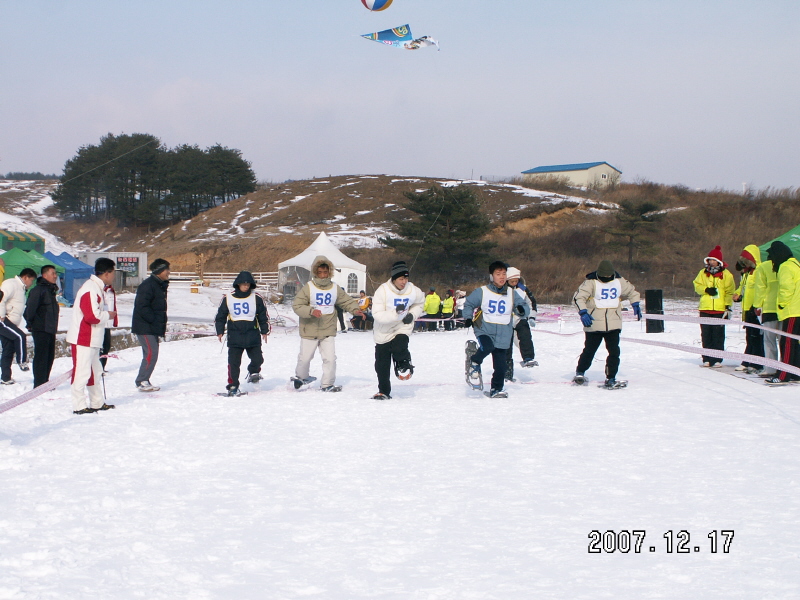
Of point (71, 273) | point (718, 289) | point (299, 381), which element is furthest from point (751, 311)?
point (71, 273)

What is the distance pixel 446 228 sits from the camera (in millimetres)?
42719

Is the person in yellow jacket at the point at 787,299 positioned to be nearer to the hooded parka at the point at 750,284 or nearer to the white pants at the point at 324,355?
the hooded parka at the point at 750,284

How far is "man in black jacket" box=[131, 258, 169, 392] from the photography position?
364 inches

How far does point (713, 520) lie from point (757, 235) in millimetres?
48927

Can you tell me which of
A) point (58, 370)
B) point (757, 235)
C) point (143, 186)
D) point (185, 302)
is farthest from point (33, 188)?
point (58, 370)

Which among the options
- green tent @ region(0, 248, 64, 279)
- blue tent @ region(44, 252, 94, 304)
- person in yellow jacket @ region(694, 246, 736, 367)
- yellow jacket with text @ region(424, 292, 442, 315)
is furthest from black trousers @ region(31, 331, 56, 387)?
blue tent @ region(44, 252, 94, 304)

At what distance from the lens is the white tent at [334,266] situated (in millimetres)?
36594

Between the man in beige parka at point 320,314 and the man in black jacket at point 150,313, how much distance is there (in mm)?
1808

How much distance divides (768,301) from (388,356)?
5.20 meters

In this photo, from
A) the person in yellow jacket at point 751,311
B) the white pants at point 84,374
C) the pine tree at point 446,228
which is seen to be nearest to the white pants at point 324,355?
the white pants at point 84,374

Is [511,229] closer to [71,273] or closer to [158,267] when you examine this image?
[71,273]

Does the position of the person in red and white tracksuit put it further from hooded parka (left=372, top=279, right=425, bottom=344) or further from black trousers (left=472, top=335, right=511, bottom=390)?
black trousers (left=472, top=335, right=511, bottom=390)

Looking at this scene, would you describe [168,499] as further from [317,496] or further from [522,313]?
[522,313]

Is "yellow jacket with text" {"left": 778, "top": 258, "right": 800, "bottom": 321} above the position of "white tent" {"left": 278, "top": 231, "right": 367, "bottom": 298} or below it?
below
